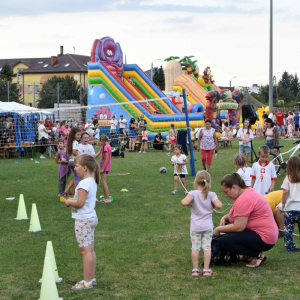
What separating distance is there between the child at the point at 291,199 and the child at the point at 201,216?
1.43 m

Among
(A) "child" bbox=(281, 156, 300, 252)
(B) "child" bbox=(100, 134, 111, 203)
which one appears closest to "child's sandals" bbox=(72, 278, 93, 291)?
(A) "child" bbox=(281, 156, 300, 252)

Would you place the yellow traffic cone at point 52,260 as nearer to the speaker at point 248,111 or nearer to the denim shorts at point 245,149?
the denim shorts at point 245,149

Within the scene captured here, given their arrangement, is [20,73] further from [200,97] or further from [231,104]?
[231,104]

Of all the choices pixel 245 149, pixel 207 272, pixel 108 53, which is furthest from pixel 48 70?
pixel 207 272

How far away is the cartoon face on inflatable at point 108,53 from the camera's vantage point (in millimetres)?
30000

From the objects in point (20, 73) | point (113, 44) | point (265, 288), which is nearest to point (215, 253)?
point (265, 288)

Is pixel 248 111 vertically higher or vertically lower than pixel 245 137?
higher

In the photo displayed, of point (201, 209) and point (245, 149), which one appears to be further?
point (245, 149)

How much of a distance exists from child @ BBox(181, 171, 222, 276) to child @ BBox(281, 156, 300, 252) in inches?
56.1

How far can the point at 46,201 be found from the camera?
9812 mm

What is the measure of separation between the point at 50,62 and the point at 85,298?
3381 inches

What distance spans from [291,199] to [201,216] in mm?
1585

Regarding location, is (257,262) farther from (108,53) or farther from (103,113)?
(108,53)

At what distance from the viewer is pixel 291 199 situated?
19.4ft
